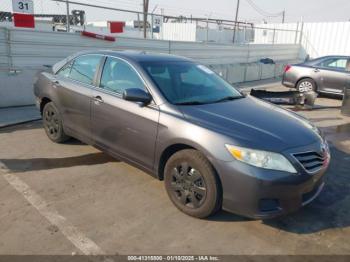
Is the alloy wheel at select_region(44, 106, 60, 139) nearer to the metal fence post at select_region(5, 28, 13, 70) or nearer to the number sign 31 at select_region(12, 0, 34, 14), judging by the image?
the metal fence post at select_region(5, 28, 13, 70)

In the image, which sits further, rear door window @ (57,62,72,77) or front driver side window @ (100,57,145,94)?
rear door window @ (57,62,72,77)

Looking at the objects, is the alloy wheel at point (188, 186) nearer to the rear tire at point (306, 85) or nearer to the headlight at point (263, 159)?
the headlight at point (263, 159)

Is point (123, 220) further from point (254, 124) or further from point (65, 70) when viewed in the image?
point (65, 70)

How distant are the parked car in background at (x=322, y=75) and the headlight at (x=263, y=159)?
8.95 m

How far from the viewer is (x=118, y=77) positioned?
4.12 metres

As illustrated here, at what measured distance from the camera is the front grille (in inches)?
120

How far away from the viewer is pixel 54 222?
319cm

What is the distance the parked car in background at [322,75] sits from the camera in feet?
35.1

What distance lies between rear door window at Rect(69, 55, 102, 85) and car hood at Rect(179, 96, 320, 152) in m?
1.63

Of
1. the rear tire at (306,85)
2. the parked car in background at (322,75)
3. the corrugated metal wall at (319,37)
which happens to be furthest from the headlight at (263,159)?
the corrugated metal wall at (319,37)

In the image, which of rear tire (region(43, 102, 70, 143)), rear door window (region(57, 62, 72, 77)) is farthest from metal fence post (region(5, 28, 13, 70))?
rear door window (region(57, 62, 72, 77))

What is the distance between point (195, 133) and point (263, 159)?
68cm

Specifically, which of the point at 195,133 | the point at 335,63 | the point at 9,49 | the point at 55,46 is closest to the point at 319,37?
the point at 335,63

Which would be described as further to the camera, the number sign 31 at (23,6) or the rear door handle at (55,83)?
the number sign 31 at (23,6)
